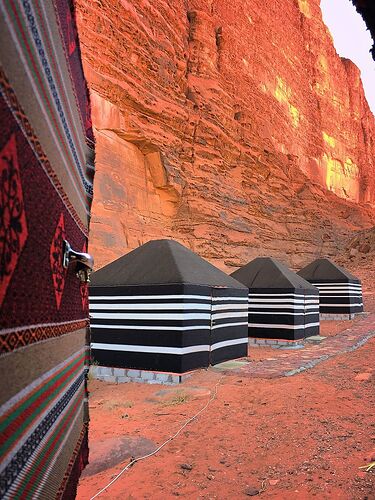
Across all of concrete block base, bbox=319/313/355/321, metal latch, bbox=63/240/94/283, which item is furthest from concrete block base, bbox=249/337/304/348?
metal latch, bbox=63/240/94/283

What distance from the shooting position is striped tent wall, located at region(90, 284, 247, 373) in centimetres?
Answer: 816

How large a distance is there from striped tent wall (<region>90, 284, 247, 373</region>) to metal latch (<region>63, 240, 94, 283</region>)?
6.48m

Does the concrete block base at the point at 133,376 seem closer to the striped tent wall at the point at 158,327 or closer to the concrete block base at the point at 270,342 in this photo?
the striped tent wall at the point at 158,327

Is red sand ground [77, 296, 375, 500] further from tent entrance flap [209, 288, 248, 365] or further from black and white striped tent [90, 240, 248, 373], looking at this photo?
tent entrance flap [209, 288, 248, 365]

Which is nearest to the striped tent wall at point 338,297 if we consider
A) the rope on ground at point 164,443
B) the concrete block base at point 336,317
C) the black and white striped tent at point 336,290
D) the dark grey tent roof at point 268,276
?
the black and white striped tent at point 336,290

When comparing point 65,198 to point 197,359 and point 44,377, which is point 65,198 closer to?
point 44,377

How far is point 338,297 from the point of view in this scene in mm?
21172

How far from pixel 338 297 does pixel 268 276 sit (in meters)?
8.56

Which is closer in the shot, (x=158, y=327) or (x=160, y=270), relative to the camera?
(x=158, y=327)

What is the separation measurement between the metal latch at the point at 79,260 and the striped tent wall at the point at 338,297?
21246mm

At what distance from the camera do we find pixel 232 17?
36438mm

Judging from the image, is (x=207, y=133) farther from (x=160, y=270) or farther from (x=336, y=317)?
(x=160, y=270)

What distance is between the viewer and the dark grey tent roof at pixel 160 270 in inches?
339

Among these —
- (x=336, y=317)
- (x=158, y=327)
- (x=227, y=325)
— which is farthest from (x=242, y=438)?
(x=336, y=317)
